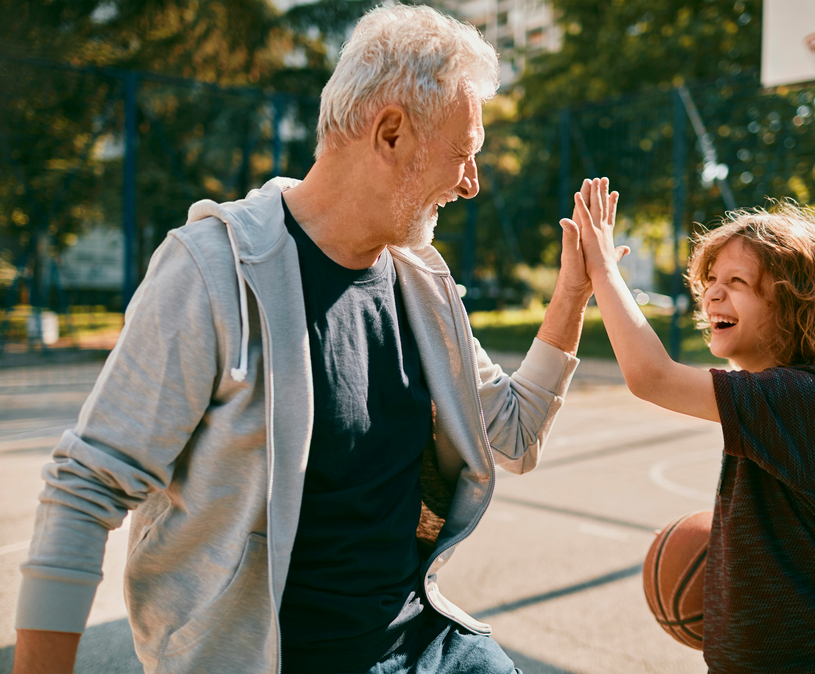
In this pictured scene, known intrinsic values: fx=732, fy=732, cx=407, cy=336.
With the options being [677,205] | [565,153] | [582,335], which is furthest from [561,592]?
[582,335]

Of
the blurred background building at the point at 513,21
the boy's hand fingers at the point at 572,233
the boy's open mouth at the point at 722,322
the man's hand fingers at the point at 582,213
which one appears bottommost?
the boy's open mouth at the point at 722,322

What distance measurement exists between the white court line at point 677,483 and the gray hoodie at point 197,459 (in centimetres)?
429

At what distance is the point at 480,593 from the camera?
12.9 ft

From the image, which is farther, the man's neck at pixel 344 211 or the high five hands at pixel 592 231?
the high five hands at pixel 592 231

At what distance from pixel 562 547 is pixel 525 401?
9.52ft

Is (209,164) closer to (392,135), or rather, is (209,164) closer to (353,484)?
(392,135)

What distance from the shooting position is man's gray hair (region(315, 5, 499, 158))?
1644 mm

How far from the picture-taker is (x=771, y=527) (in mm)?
1850

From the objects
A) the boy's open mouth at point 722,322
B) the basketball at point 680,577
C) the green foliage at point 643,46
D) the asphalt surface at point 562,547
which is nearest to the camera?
the boy's open mouth at point 722,322

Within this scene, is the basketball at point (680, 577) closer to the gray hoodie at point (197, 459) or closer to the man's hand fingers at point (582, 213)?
the man's hand fingers at point (582, 213)

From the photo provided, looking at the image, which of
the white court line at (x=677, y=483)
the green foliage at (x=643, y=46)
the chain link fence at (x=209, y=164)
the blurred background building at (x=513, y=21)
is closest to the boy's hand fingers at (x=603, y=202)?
the white court line at (x=677, y=483)

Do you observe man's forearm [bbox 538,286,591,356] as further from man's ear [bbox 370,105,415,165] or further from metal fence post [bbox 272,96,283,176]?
metal fence post [bbox 272,96,283,176]

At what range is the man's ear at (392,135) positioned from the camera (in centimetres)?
166

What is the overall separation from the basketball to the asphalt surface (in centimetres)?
93
